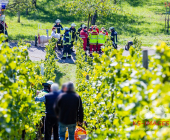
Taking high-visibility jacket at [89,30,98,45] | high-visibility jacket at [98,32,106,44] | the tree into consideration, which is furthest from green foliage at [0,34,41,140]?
the tree

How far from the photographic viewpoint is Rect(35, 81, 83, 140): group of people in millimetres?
5977

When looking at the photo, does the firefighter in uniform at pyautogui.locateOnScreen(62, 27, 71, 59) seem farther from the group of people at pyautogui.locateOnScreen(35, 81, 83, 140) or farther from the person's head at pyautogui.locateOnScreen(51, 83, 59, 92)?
the person's head at pyautogui.locateOnScreen(51, 83, 59, 92)

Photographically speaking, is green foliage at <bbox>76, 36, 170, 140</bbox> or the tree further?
the tree

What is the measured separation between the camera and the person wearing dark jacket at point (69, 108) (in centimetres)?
595

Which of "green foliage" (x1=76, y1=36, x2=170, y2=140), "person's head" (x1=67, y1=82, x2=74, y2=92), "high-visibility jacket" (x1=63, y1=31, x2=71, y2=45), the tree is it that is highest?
the tree

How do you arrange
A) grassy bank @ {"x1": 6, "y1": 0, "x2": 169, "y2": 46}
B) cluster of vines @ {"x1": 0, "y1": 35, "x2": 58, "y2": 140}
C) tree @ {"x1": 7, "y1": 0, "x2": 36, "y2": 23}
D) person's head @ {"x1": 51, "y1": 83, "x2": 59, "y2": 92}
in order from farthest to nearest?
grassy bank @ {"x1": 6, "y1": 0, "x2": 169, "y2": 46} < tree @ {"x1": 7, "y1": 0, "x2": 36, "y2": 23} < person's head @ {"x1": 51, "y1": 83, "x2": 59, "y2": 92} < cluster of vines @ {"x1": 0, "y1": 35, "x2": 58, "y2": 140}

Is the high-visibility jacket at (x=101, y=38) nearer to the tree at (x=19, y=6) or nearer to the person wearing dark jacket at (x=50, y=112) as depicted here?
the tree at (x=19, y=6)

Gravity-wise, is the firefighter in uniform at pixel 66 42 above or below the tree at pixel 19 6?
below

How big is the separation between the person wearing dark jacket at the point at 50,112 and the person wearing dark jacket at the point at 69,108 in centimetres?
48

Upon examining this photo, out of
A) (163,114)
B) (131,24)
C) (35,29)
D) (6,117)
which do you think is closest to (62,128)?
(6,117)

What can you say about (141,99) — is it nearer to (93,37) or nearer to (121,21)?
(93,37)

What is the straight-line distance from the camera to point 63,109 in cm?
604

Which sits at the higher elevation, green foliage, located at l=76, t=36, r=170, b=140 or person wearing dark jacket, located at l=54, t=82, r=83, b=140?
green foliage, located at l=76, t=36, r=170, b=140

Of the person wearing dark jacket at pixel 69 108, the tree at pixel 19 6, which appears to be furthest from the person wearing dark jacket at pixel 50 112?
the tree at pixel 19 6
